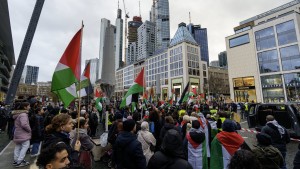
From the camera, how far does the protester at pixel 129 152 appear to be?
313 centimetres

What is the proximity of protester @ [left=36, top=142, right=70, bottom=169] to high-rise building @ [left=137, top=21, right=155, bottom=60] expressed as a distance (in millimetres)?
151263

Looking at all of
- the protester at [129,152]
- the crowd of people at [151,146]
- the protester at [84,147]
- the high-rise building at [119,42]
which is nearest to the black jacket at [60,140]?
the crowd of people at [151,146]

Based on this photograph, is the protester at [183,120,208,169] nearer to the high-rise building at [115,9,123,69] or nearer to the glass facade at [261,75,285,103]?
the glass facade at [261,75,285,103]

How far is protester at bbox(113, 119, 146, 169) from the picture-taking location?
3.13m

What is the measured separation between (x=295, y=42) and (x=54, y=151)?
166 ft

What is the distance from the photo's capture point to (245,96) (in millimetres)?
47719

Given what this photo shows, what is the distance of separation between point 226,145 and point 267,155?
123cm

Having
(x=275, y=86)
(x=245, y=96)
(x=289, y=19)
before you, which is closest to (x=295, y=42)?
(x=289, y=19)

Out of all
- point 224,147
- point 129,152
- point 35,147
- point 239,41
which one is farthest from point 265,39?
point 35,147

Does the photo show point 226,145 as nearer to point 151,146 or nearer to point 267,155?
point 267,155

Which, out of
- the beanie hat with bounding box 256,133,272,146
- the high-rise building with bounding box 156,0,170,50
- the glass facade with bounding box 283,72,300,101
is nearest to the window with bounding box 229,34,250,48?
the glass facade with bounding box 283,72,300,101

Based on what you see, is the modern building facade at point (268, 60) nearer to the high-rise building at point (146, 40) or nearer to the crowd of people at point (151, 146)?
the crowd of people at point (151, 146)

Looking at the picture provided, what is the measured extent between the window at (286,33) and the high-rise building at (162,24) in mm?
113267

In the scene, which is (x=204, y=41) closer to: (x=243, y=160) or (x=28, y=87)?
(x=28, y=87)
